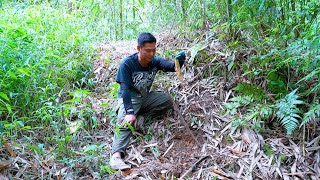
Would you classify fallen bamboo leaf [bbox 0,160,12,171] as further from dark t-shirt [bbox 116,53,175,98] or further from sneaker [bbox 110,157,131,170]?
dark t-shirt [bbox 116,53,175,98]

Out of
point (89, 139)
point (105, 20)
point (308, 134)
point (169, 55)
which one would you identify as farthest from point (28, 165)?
point (105, 20)

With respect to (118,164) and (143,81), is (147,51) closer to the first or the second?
(143,81)

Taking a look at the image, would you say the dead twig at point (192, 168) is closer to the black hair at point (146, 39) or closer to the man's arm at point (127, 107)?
the man's arm at point (127, 107)

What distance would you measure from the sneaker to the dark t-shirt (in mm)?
675

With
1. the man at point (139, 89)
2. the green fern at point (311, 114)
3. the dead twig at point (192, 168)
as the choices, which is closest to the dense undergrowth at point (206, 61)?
the green fern at point (311, 114)

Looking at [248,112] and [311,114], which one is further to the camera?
[248,112]

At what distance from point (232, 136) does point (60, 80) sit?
1984 millimetres

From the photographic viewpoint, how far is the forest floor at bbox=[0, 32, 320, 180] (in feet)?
8.87

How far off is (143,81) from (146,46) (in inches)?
15.6

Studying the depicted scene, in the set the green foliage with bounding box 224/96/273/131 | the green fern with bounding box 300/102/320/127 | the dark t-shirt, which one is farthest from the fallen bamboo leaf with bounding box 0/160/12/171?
the green fern with bounding box 300/102/320/127

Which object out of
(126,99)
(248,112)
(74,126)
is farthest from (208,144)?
(74,126)

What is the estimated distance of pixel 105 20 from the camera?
226 inches

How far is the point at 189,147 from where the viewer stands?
310 cm

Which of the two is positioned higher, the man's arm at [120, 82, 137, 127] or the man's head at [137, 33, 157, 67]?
the man's head at [137, 33, 157, 67]
